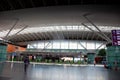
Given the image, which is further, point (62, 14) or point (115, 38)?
point (62, 14)

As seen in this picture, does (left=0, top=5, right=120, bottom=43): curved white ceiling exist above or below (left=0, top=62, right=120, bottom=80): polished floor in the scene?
above

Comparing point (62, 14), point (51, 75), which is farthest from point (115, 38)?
point (51, 75)

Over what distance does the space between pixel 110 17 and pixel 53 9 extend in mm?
12278

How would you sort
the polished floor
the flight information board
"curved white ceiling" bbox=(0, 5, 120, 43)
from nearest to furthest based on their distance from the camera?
the polished floor
the flight information board
"curved white ceiling" bbox=(0, 5, 120, 43)

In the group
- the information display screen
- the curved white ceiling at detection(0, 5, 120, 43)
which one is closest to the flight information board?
the information display screen

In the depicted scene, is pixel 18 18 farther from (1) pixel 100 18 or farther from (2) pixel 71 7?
(1) pixel 100 18

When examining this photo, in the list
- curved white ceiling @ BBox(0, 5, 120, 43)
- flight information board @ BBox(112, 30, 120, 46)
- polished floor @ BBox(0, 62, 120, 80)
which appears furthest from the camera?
curved white ceiling @ BBox(0, 5, 120, 43)

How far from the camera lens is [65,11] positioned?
31906 mm

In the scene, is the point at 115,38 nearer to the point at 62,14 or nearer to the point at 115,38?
the point at 115,38

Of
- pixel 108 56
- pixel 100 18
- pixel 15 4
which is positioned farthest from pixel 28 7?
pixel 108 56

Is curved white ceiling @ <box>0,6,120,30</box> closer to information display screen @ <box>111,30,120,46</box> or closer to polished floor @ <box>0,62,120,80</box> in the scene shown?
information display screen @ <box>111,30,120,46</box>

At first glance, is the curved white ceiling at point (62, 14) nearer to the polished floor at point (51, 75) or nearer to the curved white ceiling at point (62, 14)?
the curved white ceiling at point (62, 14)

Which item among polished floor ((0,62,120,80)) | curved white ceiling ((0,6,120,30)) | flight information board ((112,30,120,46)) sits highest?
curved white ceiling ((0,6,120,30))

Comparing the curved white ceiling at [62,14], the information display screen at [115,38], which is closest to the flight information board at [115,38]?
the information display screen at [115,38]
